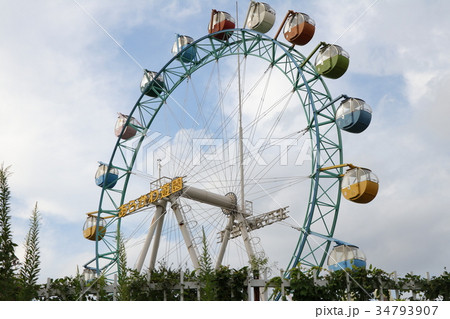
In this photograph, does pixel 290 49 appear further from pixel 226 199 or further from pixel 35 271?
pixel 35 271

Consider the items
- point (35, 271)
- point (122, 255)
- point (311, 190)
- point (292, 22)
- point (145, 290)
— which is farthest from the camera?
point (292, 22)

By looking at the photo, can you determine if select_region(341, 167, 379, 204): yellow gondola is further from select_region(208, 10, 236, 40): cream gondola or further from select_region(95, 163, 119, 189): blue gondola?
select_region(95, 163, 119, 189): blue gondola

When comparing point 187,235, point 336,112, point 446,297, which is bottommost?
point 446,297

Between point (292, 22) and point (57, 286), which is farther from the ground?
point (292, 22)

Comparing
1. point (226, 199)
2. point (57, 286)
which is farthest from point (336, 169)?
point (57, 286)

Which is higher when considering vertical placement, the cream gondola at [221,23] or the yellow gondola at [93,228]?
the cream gondola at [221,23]

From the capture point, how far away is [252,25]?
19016 millimetres

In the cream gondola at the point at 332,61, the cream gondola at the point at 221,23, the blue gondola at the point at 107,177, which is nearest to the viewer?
the cream gondola at the point at 332,61

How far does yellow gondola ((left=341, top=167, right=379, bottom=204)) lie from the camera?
1505 centimetres

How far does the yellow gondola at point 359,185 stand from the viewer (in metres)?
15.0

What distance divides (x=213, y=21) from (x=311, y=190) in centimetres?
781

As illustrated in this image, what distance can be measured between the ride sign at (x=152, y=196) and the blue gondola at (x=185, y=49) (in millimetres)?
5226
